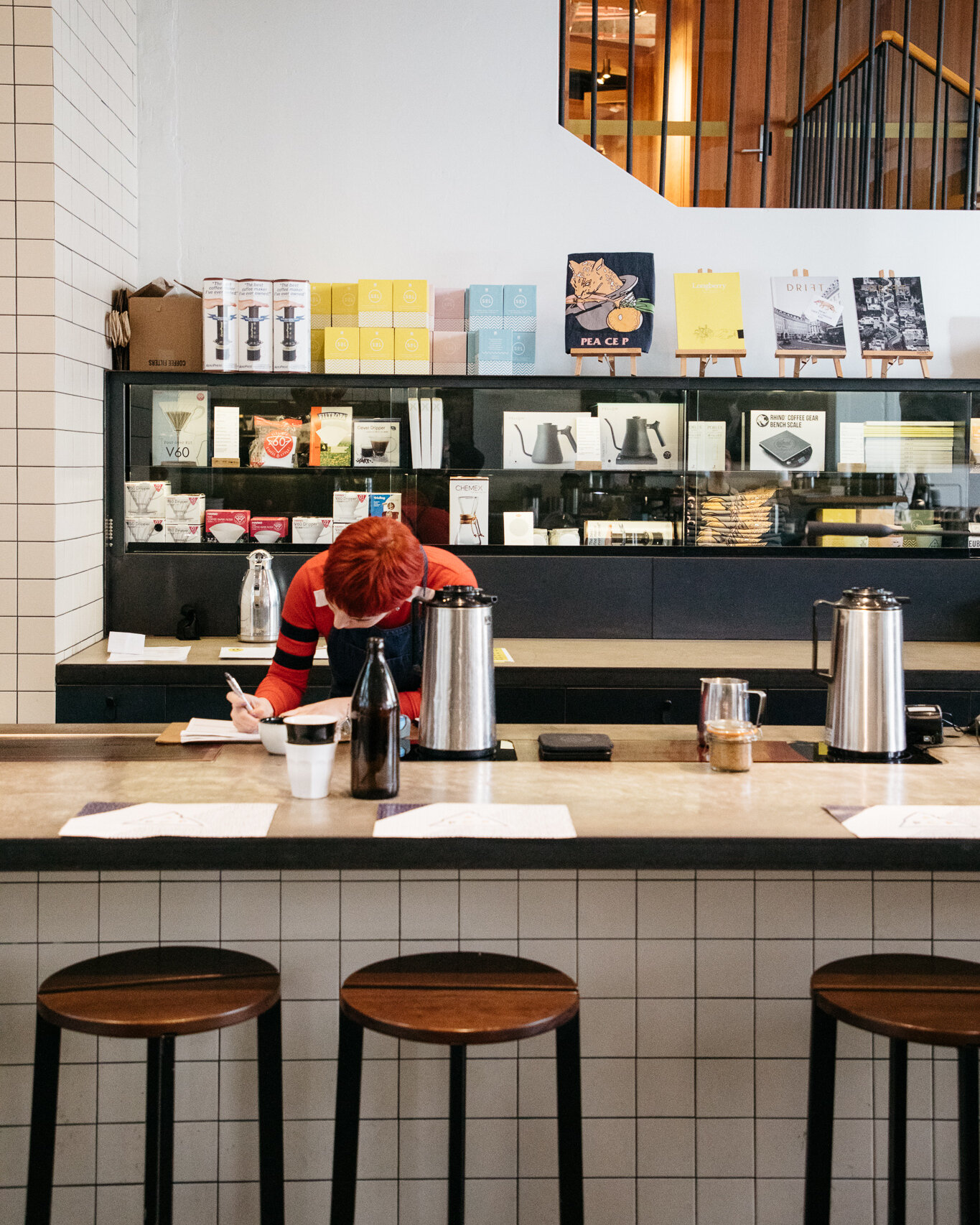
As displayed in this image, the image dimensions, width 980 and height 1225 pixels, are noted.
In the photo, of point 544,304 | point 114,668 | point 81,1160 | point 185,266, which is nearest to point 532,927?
point 81,1160

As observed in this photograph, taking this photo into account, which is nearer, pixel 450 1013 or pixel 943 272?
pixel 450 1013

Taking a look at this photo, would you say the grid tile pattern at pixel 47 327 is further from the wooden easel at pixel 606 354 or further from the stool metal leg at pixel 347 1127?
the stool metal leg at pixel 347 1127

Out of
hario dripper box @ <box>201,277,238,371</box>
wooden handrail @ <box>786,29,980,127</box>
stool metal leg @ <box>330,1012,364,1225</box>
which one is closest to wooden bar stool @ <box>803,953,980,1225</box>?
stool metal leg @ <box>330,1012,364,1225</box>

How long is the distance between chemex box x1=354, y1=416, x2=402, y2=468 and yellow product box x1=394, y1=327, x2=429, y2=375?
0.20 metres

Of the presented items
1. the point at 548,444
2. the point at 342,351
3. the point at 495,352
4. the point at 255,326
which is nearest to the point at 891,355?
the point at 548,444

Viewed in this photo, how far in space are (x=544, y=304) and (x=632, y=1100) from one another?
10.4 feet

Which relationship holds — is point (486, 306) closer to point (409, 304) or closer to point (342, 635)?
point (409, 304)

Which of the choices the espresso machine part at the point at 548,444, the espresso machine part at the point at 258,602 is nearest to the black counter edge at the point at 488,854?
the espresso machine part at the point at 258,602

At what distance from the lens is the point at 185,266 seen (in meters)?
4.31

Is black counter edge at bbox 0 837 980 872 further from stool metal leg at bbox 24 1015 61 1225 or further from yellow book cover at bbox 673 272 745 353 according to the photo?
yellow book cover at bbox 673 272 745 353

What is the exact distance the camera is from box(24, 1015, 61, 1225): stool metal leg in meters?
1.63

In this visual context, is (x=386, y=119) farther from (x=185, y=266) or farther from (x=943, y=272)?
(x=943, y=272)

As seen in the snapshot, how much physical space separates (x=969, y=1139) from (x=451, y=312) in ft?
10.9

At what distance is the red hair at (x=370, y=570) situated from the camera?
224 cm
